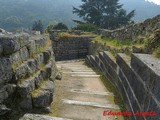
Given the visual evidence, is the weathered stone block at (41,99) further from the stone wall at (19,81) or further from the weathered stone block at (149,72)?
the weathered stone block at (149,72)

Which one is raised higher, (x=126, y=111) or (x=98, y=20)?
(x=98, y=20)

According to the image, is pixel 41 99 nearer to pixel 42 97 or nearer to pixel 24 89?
pixel 42 97

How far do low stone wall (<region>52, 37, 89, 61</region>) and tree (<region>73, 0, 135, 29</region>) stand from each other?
22.6m

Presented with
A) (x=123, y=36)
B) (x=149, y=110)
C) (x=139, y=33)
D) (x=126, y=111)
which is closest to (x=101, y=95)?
(x=126, y=111)

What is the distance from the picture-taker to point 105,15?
45625mm

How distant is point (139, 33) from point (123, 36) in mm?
2293

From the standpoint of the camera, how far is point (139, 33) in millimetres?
9883

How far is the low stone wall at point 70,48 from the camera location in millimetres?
20031

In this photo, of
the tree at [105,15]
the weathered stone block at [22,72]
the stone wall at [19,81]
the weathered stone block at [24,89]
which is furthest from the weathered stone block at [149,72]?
the tree at [105,15]

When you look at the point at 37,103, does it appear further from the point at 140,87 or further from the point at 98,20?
the point at 98,20

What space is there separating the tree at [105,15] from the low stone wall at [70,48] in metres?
22.6

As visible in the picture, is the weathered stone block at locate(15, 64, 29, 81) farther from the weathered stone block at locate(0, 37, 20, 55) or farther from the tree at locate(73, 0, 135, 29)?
the tree at locate(73, 0, 135, 29)

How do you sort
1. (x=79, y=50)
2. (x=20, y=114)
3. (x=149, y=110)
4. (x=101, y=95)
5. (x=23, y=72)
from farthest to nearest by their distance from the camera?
(x=79, y=50) < (x=101, y=95) < (x=23, y=72) < (x=20, y=114) < (x=149, y=110)

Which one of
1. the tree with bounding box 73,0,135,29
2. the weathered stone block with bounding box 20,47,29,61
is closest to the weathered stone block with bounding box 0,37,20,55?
the weathered stone block with bounding box 20,47,29,61
